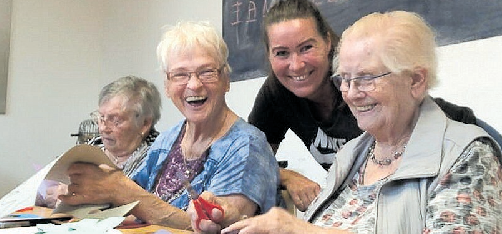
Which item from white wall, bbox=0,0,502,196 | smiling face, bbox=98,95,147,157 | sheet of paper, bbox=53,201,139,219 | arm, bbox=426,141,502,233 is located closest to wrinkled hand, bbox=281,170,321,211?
sheet of paper, bbox=53,201,139,219

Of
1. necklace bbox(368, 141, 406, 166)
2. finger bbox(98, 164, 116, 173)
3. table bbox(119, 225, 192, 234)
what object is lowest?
table bbox(119, 225, 192, 234)

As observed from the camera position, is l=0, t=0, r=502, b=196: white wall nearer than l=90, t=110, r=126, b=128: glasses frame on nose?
No

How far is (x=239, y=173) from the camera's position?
1.33 meters

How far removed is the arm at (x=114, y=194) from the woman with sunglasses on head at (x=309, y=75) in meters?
0.32

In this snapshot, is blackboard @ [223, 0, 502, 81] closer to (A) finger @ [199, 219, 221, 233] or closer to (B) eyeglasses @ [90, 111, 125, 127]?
(B) eyeglasses @ [90, 111, 125, 127]

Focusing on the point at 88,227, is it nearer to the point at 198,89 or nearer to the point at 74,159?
the point at 74,159

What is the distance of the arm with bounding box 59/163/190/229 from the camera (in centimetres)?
132

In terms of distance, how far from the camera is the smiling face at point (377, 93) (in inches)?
41.8

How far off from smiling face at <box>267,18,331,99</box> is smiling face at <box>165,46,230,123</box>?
17 cm

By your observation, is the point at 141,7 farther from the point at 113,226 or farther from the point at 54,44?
the point at 113,226

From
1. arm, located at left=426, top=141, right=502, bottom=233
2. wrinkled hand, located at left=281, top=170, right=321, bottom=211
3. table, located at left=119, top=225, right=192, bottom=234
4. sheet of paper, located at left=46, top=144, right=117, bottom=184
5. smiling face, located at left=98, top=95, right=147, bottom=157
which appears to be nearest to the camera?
arm, located at left=426, top=141, right=502, bottom=233

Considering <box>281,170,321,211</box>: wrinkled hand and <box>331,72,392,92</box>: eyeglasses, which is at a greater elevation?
<box>331,72,392,92</box>: eyeglasses

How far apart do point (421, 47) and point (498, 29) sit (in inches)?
26.6

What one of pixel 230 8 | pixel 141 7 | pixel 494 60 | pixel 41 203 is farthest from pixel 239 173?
pixel 141 7
